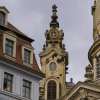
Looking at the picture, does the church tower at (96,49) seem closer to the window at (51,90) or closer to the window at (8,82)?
the window at (51,90)

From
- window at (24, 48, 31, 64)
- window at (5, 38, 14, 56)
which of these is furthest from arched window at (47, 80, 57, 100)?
window at (5, 38, 14, 56)

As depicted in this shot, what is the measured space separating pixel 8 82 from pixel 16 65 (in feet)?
4.43

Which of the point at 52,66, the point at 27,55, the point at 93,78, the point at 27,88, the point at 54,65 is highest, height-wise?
the point at 54,65

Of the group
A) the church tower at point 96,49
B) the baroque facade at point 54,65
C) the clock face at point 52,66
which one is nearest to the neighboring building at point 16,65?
the church tower at point 96,49

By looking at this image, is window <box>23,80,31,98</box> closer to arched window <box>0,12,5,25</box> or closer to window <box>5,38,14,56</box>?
window <box>5,38,14,56</box>

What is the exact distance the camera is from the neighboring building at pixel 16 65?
42.1m

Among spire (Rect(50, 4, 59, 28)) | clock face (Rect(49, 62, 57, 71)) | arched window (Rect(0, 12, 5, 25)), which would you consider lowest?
arched window (Rect(0, 12, 5, 25))

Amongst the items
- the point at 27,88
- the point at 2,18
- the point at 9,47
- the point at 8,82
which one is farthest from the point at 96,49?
the point at 8,82

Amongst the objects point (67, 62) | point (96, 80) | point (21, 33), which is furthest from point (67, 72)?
point (21, 33)

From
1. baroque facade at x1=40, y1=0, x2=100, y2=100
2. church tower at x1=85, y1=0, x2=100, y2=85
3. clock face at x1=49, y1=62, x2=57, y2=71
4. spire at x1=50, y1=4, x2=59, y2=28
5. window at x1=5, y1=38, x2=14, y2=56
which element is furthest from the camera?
spire at x1=50, y1=4, x2=59, y2=28

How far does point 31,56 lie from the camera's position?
44781mm

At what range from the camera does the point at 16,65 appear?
42812mm

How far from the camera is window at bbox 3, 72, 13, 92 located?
4200cm

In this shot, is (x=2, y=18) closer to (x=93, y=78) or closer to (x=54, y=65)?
(x=93, y=78)
